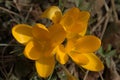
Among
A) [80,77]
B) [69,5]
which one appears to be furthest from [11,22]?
[80,77]

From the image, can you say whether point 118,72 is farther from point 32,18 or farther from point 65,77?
point 32,18

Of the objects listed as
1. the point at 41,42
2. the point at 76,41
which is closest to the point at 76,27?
the point at 76,41

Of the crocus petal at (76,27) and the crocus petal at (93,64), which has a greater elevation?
the crocus petal at (76,27)

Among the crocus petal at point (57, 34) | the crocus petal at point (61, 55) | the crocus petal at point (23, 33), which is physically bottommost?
the crocus petal at point (61, 55)

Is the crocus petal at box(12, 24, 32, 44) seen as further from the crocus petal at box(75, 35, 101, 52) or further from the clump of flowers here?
the crocus petal at box(75, 35, 101, 52)

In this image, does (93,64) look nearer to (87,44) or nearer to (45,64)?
(87,44)

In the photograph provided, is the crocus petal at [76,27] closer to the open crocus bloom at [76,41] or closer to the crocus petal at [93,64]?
the open crocus bloom at [76,41]

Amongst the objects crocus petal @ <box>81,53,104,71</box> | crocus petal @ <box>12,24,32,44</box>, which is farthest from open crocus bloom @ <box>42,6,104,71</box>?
crocus petal @ <box>12,24,32,44</box>

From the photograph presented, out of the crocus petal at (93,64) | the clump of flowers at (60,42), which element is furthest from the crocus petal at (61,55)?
the crocus petal at (93,64)
